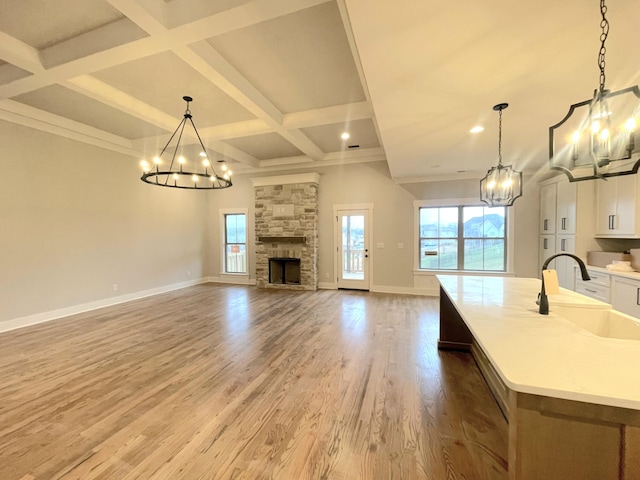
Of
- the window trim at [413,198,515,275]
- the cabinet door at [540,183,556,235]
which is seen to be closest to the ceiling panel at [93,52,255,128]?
the window trim at [413,198,515,275]

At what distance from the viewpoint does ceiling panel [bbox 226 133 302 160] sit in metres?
5.56

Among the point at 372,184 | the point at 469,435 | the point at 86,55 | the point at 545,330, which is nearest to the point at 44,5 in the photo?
the point at 86,55

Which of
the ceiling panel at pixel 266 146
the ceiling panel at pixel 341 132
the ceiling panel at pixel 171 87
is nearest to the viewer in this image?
the ceiling panel at pixel 171 87

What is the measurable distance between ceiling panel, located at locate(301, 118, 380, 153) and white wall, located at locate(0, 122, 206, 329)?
4042 millimetres

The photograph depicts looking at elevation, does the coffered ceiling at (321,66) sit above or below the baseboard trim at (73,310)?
above

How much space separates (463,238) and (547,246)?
58.8 inches

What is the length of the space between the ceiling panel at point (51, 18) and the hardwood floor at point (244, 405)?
3395 millimetres

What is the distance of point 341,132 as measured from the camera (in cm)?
523

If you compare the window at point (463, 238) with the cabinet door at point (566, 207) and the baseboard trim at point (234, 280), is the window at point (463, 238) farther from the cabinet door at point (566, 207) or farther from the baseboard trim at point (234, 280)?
the baseboard trim at point (234, 280)

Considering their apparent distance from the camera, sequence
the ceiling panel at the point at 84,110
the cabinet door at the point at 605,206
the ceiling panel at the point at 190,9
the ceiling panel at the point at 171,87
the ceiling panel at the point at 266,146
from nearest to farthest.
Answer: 1. the ceiling panel at the point at 190,9
2. the ceiling panel at the point at 171,87
3. the ceiling panel at the point at 84,110
4. the cabinet door at the point at 605,206
5. the ceiling panel at the point at 266,146

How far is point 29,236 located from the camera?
14.4ft

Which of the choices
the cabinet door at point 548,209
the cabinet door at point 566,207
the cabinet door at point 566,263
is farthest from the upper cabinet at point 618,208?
the cabinet door at point 548,209

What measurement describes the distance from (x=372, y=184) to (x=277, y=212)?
251 cm

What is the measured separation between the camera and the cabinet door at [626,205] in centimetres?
368
